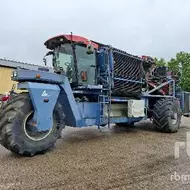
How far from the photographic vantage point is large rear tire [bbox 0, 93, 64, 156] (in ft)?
15.5

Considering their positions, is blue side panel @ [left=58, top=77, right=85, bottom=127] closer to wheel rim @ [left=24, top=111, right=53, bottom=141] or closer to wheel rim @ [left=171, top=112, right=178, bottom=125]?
wheel rim @ [left=24, top=111, right=53, bottom=141]

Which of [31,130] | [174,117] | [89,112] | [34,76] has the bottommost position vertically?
[174,117]

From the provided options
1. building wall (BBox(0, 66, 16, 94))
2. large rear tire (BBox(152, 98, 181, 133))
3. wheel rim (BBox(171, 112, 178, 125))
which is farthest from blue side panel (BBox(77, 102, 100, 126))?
building wall (BBox(0, 66, 16, 94))

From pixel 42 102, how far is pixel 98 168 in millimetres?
1696

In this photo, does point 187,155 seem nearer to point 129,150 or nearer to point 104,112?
point 129,150

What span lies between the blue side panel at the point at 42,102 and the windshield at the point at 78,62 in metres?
1.63

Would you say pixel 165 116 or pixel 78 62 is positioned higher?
pixel 78 62

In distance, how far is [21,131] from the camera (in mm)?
4832

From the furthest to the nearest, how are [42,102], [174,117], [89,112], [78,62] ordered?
[174,117] → [78,62] → [89,112] → [42,102]

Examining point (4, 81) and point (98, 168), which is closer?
point (98, 168)

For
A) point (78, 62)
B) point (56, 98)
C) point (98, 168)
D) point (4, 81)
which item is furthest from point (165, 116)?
point (4, 81)

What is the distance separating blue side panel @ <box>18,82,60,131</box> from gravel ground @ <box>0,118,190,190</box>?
65cm

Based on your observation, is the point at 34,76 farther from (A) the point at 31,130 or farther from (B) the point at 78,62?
(B) the point at 78,62

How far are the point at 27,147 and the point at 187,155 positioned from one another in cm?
330
